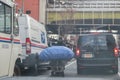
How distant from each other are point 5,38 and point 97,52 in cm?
866

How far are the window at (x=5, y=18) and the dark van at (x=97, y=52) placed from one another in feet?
25.8

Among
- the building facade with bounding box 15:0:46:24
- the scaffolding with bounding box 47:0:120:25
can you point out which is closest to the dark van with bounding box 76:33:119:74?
the building facade with bounding box 15:0:46:24

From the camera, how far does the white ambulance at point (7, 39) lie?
1013cm

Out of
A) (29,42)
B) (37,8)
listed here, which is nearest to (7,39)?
(29,42)

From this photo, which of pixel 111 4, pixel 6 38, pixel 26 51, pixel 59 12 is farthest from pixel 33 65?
pixel 111 4

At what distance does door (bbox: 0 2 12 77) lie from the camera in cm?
1010

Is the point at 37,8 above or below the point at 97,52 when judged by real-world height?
above

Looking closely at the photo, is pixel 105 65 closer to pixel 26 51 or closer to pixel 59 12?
pixel 26 51

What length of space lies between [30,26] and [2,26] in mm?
7576

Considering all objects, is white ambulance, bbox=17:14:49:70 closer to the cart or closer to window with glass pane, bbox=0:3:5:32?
the cart

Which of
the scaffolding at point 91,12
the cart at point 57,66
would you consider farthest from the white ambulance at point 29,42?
the scaffolding at point 91,12

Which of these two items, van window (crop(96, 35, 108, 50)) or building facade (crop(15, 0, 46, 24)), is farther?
building facade (crop(15, 0, 46, 24))

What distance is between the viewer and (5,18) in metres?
10.6

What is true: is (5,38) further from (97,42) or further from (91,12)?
(91,12)
